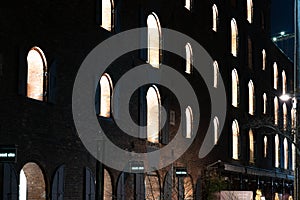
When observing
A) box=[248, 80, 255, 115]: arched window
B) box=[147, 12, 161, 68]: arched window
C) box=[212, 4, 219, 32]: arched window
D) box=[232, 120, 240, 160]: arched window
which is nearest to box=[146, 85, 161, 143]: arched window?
box=[147, 12, 161, 68]: arched window

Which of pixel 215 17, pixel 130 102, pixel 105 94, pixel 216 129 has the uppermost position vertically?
pixel 215 17

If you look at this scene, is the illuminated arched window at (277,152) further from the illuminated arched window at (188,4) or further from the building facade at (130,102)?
the illuminated arched window at (188,4)

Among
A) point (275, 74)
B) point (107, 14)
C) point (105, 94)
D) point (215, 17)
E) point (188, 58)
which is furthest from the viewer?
point (275, 74)

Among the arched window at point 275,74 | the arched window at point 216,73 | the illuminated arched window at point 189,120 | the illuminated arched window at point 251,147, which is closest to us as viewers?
the illuminated arched window at point 189,120

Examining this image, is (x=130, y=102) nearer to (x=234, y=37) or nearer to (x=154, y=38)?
(x=154, y=38)

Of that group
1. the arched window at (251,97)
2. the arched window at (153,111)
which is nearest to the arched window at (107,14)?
the arched window at (153,111)

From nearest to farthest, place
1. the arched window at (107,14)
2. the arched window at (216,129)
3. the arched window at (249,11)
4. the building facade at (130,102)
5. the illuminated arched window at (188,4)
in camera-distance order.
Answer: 1. the building facade at (130,102)
2. the arched window at (107,14)
3. the illuminated arched window at (188,4)
4. the arched window at (216,129)
5. the arched window at (249,11)

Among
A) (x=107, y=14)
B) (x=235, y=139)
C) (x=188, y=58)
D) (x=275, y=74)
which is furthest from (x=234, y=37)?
(x=107, y=14)

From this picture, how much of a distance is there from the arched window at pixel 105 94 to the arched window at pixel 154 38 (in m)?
4.05

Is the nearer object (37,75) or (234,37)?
(37,75)

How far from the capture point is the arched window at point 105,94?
2439 centimetres

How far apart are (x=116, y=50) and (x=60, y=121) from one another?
474cm

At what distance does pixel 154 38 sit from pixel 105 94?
4984mm

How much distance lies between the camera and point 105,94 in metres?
24.5
